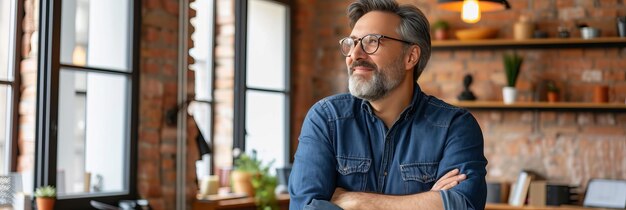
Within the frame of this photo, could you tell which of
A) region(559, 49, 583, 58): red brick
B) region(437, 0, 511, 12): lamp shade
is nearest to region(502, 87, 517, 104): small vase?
region(559, 49, 583, 58): red brick

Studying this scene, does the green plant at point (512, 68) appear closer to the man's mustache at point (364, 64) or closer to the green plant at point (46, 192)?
the green plant at point (46, 192)

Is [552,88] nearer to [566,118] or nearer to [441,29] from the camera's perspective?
[566,118]

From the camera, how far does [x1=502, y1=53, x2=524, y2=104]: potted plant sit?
6477mm

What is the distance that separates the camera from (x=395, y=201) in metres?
2.50

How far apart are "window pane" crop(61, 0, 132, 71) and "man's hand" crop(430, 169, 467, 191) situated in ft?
9.32

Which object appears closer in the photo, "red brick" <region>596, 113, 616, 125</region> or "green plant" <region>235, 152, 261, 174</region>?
"green plant" <region>235, 152, 261, 174</region>

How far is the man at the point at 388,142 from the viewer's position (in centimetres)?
252

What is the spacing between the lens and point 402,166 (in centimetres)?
251

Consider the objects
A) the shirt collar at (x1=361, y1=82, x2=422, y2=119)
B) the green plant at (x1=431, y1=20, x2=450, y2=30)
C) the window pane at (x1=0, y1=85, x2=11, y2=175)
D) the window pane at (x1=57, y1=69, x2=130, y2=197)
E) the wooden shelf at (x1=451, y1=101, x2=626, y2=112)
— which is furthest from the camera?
the green plant at (x1=431, y1=20, x2=450, y2=30)

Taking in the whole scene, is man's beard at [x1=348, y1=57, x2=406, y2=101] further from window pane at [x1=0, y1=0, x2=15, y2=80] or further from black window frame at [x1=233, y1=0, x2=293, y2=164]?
black window frame at [x1=233, y1=0, x2=293, y2=164]

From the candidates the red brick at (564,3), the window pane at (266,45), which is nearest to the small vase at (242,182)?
the window pane at (266,45)

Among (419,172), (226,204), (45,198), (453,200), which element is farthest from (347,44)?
(226,204)

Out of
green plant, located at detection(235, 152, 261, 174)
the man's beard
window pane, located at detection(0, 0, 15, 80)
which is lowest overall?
green plant, located at detection(235, 152, 261, 174)

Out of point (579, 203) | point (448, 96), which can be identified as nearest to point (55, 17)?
point (448, 96)
